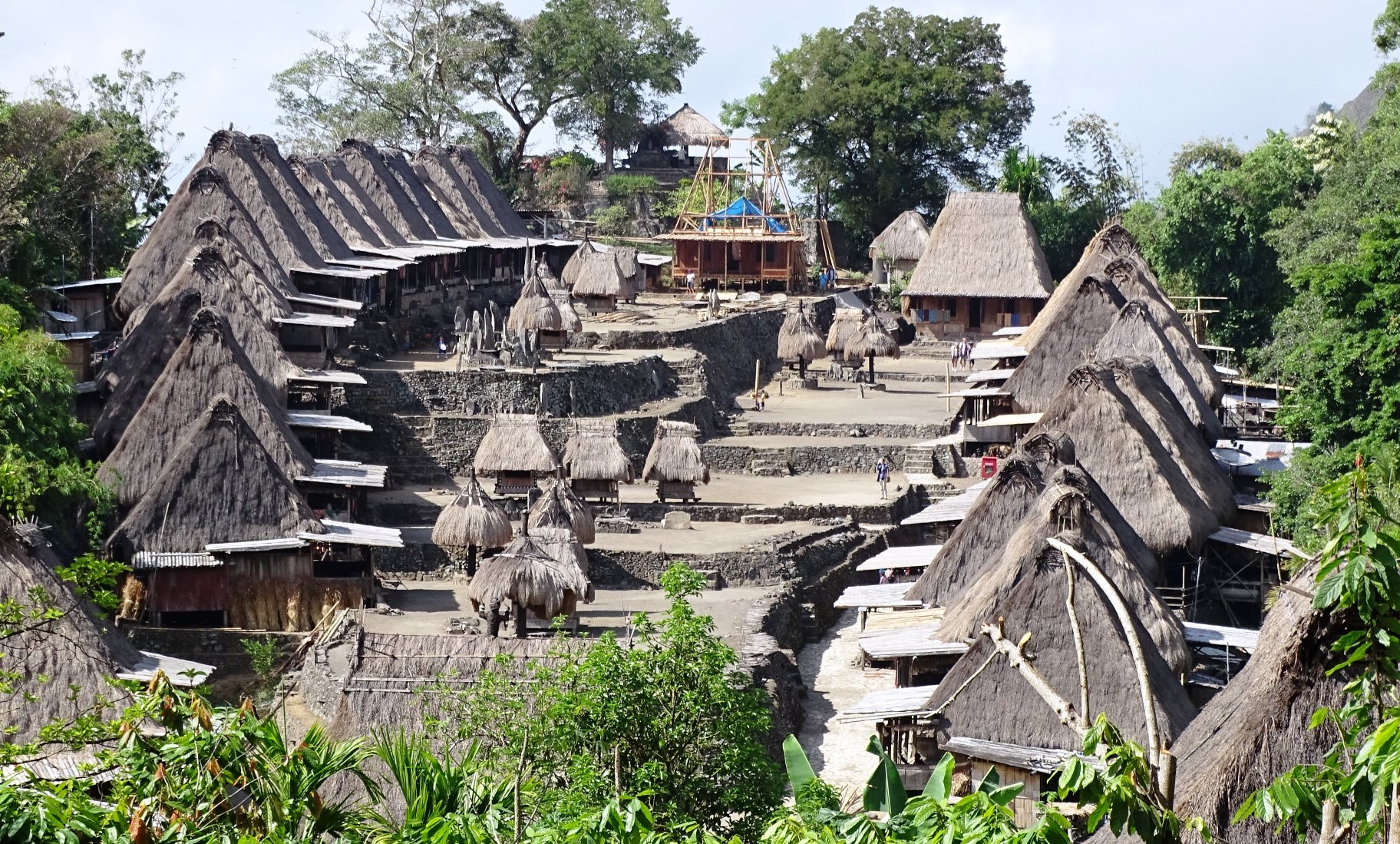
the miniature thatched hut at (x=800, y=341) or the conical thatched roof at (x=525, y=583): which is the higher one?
the miniature thatched hut at (x=800, y=341)

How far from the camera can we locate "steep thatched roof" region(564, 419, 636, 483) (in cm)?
3500

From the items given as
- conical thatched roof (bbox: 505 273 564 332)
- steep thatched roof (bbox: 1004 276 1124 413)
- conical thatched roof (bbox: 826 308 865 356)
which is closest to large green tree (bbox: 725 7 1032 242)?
conical thatched roof (bbox: 826 308 865 356)

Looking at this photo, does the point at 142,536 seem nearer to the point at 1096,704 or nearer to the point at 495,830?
the point at 1096,704

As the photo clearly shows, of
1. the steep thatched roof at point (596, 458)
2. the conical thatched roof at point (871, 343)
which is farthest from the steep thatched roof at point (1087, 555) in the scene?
the conical thatched roof at point (871, 343)

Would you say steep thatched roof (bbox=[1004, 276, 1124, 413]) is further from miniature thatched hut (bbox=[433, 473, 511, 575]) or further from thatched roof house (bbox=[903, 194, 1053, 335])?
thatched roof house (bbox=[903, 194, 1053, 335])

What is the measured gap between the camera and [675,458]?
35.7 m

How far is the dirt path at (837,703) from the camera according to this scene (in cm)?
2361

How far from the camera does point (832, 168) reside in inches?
2498

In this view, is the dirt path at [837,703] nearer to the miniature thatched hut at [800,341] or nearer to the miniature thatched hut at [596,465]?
the miniature thatched hut at [596,465]

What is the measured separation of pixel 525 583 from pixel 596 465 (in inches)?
360

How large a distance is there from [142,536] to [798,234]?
31653 millimetres

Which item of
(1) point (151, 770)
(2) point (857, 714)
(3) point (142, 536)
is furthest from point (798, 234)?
(1) point (151, 770)

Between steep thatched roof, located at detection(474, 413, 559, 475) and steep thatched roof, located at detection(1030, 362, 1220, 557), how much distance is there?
10.3 meters

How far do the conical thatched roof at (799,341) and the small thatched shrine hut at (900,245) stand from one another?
1321 centimetres
